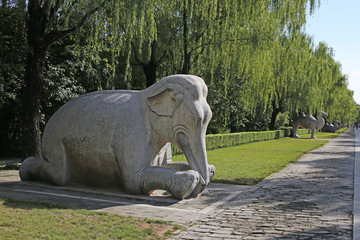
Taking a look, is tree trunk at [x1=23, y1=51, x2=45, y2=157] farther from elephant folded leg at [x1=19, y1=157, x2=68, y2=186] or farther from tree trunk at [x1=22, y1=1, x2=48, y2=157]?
elephant folded leg at [x1=19, y1=157, x2=68, y2=186]

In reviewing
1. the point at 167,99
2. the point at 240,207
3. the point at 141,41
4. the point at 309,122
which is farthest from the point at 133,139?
the point at 309,122

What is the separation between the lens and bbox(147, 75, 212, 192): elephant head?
6.32 metres


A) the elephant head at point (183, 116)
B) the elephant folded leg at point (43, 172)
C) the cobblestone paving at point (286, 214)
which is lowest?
the cobblestone paving at point (286, 214)

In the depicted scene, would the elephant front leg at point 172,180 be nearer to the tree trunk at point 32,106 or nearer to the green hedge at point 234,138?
the tree trunk at point 32,106

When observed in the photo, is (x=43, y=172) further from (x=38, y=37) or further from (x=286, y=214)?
(x=286, y=214)

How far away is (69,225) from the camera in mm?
4547

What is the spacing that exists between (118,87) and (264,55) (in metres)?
6.55

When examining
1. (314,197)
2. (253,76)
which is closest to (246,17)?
(253,76)

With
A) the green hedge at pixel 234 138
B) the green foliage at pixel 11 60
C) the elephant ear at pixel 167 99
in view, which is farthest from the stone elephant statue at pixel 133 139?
the green hedge at pixel 234 138

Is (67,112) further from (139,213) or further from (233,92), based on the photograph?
(233,92)

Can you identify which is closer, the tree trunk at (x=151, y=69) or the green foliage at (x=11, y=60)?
the green foliage at (x=11, y=60)

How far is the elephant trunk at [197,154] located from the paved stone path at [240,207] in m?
0.53

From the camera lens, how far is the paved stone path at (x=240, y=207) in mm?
4754

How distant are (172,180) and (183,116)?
3.78 feet
